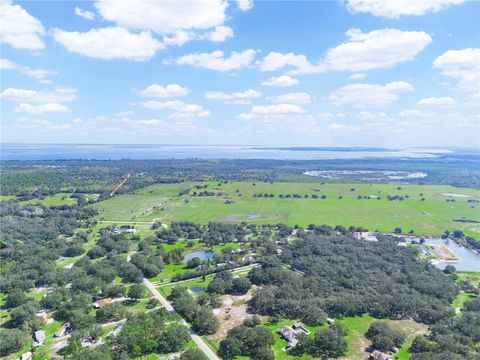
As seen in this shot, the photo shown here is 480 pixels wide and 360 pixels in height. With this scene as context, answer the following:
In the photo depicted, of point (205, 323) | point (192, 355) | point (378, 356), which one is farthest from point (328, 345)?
point (192, 355)

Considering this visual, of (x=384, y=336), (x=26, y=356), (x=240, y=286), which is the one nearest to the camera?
(x=26, y=356)

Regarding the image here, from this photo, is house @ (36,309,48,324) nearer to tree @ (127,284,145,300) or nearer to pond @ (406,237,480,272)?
tree @ (127,284,145,300)

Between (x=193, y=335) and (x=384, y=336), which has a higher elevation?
(x=384, y=336)

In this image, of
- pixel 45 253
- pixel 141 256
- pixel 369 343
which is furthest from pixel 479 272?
pixel 45 253

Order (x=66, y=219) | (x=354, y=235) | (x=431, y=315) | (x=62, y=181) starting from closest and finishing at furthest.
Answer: (x=431, y=315)
(x=354, y=235)
(x=66, y=219)
(x=62, y=181)

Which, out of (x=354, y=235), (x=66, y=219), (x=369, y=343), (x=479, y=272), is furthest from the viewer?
(x=66, y=219)

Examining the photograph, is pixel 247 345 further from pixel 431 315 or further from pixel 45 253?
pixel 45 253

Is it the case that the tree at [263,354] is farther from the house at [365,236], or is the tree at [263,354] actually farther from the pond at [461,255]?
the house at [365,236]

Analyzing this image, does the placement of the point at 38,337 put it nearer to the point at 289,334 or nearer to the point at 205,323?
the point at 205,323
